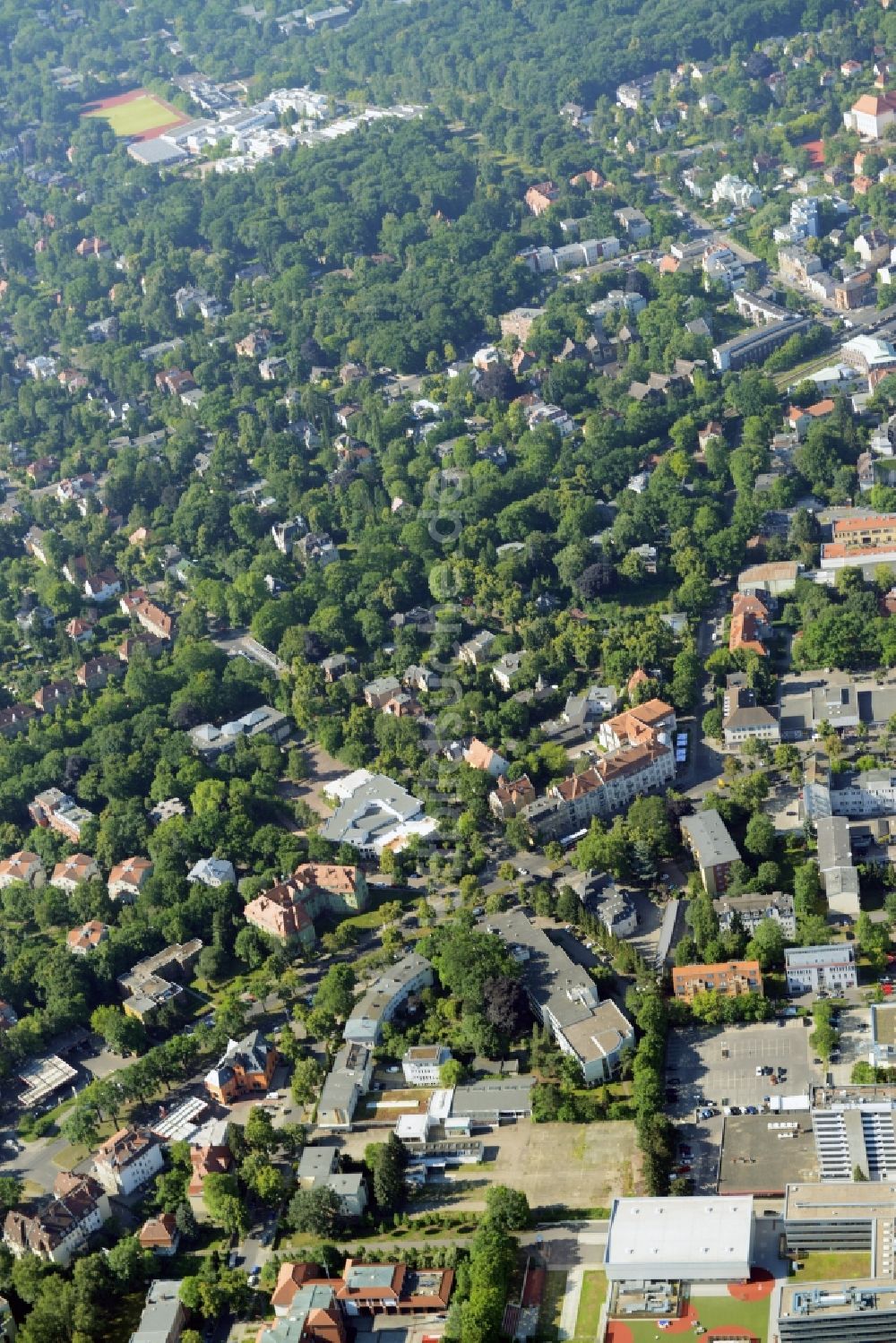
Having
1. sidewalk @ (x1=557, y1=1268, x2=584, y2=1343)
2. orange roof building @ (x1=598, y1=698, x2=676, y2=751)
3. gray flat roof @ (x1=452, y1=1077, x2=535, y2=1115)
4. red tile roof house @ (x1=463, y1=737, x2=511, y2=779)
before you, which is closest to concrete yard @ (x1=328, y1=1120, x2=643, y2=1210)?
gray flat roof @ (x1=452, y1=1077, x2=535, y2=1115)

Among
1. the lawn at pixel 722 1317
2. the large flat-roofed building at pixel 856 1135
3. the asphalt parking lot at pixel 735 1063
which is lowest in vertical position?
the asphalt parking lot at pixel 735 1063

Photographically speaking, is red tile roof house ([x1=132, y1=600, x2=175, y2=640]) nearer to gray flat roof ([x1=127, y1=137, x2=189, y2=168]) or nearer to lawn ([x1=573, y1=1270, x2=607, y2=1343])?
lawn ([x1=573, y1=1270, x2=607, y2=1343])

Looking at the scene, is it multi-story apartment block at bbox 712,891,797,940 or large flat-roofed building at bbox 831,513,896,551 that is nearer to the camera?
multi-story apartment block at bbox 712,891,797,940

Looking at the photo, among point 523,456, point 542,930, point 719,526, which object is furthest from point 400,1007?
point 523,456

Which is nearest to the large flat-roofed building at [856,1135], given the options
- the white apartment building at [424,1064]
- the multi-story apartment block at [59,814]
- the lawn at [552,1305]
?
the lawn at [552,1305]

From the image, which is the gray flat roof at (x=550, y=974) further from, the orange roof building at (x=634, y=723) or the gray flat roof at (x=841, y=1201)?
the gray flat roof at (x=841, y=1201)

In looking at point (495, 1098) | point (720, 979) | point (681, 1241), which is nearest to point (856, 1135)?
point (681, 1241)

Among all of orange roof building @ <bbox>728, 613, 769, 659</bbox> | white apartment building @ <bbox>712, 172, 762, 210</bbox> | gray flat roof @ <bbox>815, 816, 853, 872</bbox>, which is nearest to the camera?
gray flat roof @ <bbox>815, 816, 853, 872</bbox>
